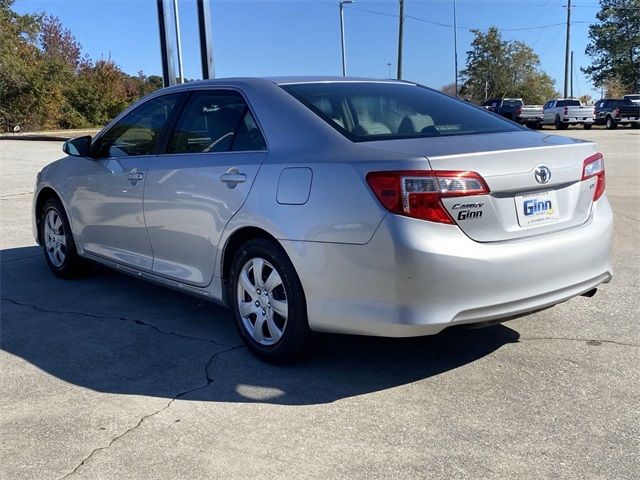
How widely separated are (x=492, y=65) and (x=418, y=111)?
7727cm

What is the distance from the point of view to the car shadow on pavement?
360 centimetres

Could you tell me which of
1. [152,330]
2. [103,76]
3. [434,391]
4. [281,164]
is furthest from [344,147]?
[103,76]

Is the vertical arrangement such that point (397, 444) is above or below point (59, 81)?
below

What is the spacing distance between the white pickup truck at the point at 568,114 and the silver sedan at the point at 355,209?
34.8 metres

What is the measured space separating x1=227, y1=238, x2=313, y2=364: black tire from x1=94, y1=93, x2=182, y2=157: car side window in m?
1.36

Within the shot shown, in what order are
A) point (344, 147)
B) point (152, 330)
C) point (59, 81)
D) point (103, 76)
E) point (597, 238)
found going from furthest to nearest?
1. point (103, 76)
2. point (59, 81)
3. point (152, 330)
4. point (597, 238)
5. point (344, 147)

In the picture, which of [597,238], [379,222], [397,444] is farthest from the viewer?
[597,238]

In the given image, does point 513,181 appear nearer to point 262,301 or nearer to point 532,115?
point 262,301

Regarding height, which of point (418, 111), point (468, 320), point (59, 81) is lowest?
point (468, 320)

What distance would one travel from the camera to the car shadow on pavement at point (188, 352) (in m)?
3.60

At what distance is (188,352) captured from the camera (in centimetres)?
411

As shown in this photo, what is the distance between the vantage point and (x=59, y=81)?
40.2 metres

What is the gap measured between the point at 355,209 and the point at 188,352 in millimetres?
1567

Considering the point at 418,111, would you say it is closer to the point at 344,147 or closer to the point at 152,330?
the point at 344,147
